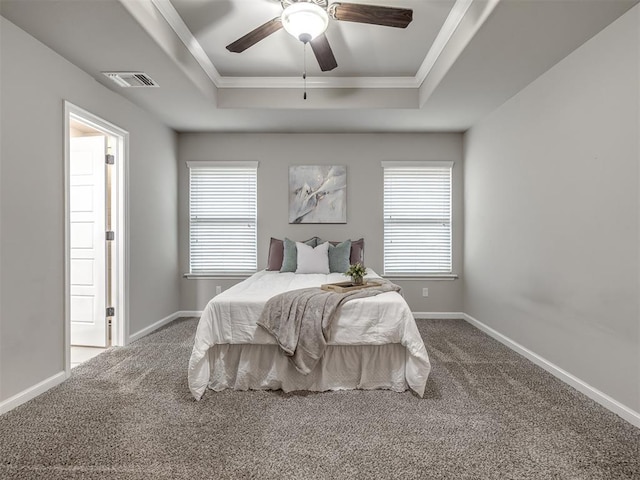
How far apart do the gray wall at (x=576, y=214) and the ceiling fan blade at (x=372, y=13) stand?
138 centimetres

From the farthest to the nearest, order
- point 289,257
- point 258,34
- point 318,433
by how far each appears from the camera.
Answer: point 289,257 → point 258,34 → point 318,433

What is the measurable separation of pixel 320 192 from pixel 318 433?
318 cm

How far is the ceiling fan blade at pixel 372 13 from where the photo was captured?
1977 millimetres

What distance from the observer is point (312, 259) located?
3.96 meters

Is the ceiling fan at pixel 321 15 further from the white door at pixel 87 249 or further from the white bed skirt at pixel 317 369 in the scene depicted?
the white door at pixel 87 249

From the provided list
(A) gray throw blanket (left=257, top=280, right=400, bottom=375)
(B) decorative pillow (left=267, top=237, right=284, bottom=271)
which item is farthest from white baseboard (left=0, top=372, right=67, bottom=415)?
(B) decorative pillow (left=267, top=237, right=284, bottom=271)

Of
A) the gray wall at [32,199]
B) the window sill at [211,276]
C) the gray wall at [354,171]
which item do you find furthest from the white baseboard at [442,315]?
the gray wall at [32,199]

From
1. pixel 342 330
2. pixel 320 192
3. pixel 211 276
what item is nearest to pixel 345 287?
pixel 342 330

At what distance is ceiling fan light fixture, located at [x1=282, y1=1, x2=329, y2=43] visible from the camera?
1.99m

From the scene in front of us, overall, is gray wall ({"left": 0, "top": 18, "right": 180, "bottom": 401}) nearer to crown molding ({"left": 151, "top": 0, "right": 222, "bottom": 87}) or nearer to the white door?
the white door

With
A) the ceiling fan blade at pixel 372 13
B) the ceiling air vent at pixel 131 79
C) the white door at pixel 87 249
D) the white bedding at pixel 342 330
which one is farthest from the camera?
the white door at pixel 87 249

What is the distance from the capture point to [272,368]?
244cm

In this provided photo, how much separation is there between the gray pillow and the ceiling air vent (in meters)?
2.49

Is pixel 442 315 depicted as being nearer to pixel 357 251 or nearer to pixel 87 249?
pixel 357 251
